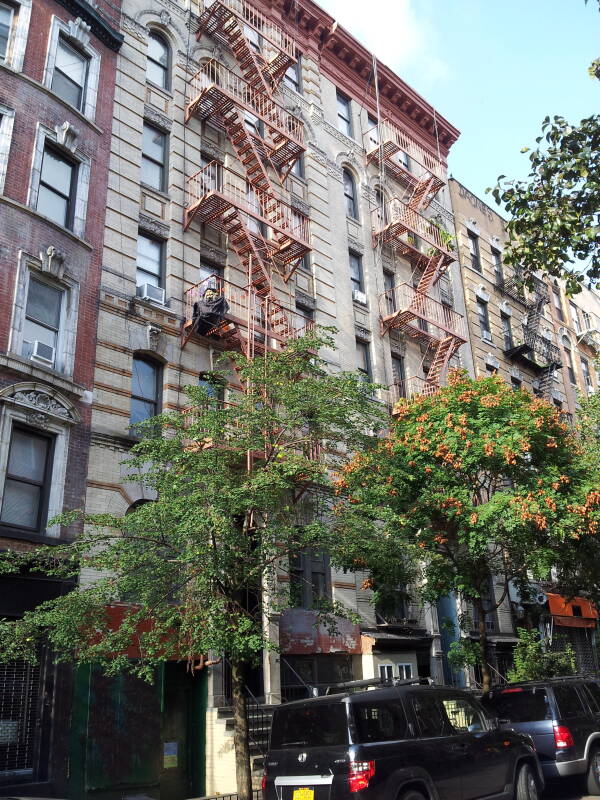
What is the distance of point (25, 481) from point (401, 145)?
22.1 metres

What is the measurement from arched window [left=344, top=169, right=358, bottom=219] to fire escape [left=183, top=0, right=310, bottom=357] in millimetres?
2822

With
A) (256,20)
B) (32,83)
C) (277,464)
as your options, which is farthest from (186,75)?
(277,464)

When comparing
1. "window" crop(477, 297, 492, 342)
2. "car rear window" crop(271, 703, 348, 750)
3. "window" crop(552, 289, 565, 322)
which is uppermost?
"window" crop(552, 289, 565, 322)

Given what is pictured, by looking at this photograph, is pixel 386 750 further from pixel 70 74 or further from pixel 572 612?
pixel 572 612

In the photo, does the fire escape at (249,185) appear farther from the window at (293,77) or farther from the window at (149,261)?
the window at (293,77)

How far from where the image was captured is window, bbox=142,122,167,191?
62.9 ft

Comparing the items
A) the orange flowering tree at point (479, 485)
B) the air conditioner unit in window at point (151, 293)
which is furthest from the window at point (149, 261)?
the orange flowering tree at point (479, 485)

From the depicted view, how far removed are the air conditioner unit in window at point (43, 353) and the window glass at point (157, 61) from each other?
31.8 ft

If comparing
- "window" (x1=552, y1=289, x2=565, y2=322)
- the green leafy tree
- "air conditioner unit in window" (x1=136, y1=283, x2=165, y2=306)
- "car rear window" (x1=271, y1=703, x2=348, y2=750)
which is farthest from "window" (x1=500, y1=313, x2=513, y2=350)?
"car rear window" (x1=271, y1=703, x2=348, y2=750)

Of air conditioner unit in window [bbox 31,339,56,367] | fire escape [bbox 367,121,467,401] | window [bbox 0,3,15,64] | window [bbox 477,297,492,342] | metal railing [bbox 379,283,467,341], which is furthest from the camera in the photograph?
window [bbox 477,297,492,342]

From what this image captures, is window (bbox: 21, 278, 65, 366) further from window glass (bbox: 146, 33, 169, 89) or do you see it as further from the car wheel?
the car wheel

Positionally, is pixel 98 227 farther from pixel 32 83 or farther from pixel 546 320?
pixel 546 320

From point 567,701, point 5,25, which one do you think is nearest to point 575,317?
point 567,701

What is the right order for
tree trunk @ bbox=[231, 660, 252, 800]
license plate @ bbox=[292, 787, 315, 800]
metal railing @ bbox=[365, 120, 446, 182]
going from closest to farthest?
license plate @ bbox=[292, 787, 315, 800], tree trunk @ bbox=[231, 660, 252, 800], metal railing @ bbox=[365, 120, 446, 182]
